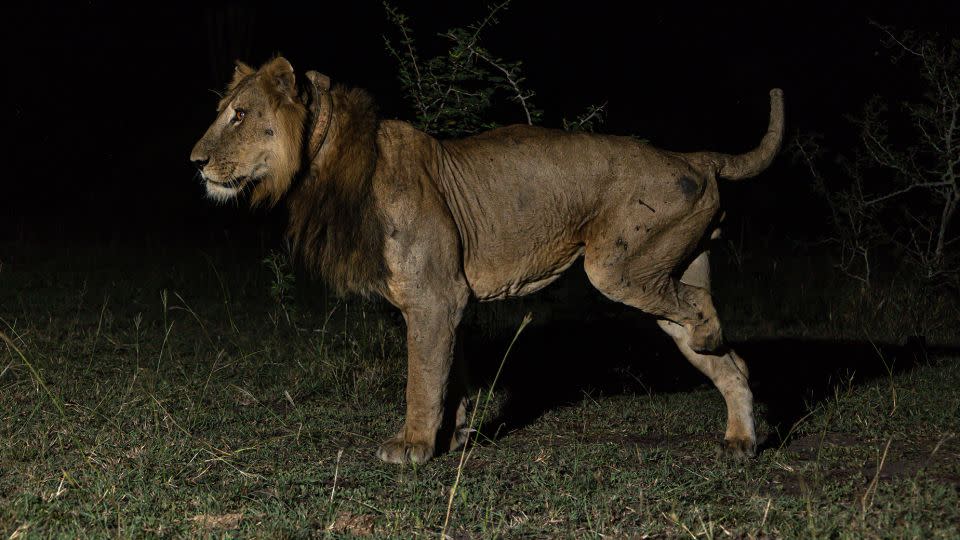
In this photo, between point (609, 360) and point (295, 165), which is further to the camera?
point (609, 360)

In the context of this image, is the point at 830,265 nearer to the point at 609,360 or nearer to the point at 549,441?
the point at 609,360

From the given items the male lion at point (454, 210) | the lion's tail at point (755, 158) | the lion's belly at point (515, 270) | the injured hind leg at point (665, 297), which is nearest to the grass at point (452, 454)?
the male lion at point (454, 210)

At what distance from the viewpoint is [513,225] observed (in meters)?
5.02

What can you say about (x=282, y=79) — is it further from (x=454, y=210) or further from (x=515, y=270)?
(x=515, y=270)

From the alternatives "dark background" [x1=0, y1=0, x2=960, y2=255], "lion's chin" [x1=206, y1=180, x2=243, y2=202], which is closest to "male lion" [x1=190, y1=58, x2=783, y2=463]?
"lion's chin" [x1=206, y1=180, x2=243, y2=202]

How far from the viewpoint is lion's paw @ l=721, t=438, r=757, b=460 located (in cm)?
488

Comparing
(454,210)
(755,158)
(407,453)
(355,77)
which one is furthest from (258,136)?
(355,77)

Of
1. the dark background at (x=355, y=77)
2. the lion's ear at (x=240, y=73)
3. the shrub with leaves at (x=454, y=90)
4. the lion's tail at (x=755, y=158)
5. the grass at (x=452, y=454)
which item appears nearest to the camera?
the grass at (x=452, y=454)

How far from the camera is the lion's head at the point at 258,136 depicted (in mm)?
4617

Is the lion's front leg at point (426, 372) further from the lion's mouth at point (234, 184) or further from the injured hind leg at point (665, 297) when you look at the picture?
the lion's mouth at point (234, 184)

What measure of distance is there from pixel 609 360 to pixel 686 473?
258cm

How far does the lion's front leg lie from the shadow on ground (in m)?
0.86

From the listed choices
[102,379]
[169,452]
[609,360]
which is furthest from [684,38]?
[169,452]

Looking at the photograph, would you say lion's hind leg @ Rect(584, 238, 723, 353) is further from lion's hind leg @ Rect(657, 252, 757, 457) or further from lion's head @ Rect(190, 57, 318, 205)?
lion's head @ Rect(190, 57, 318, 205)
